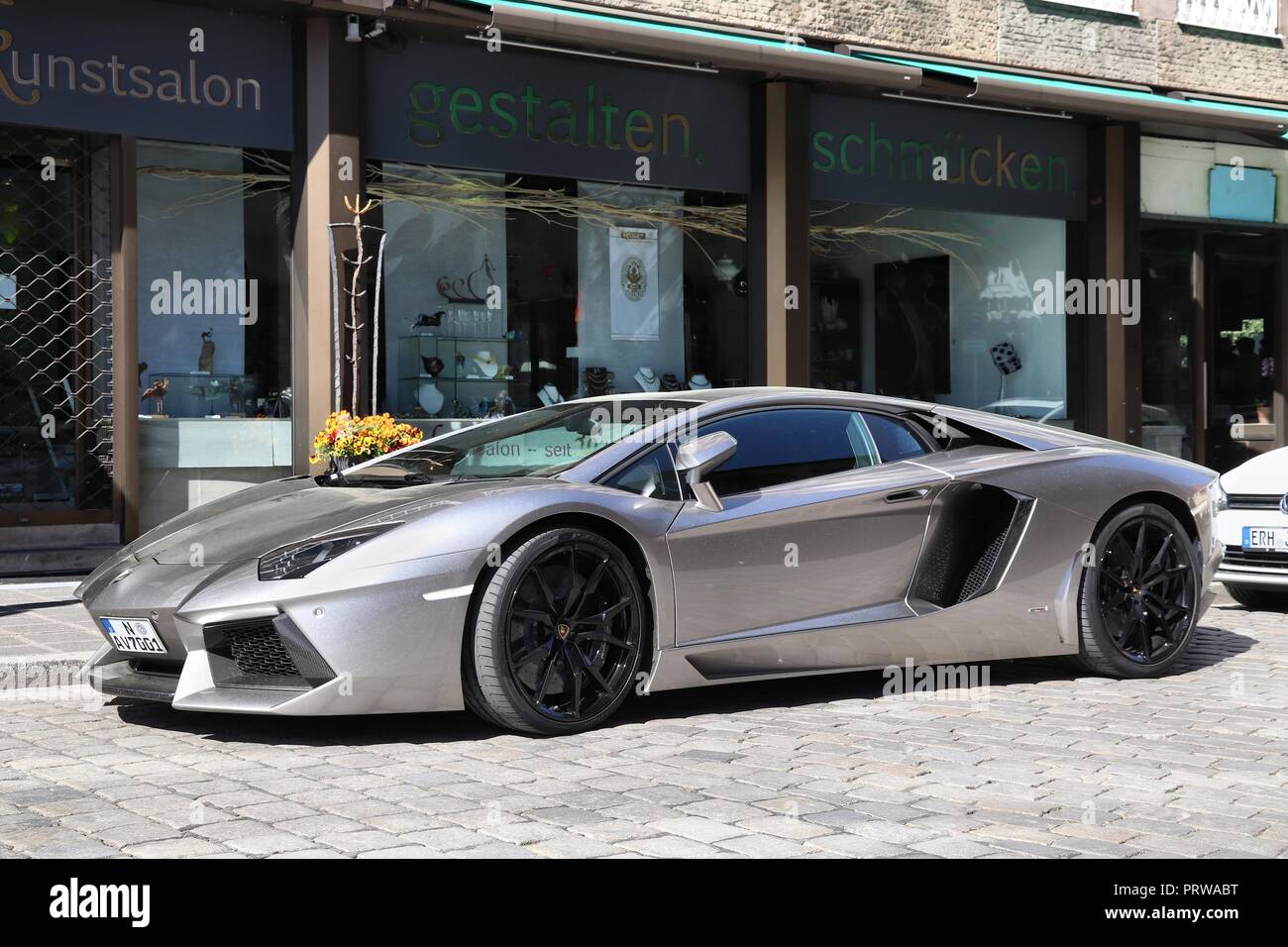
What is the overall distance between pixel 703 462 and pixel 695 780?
4.54 feet

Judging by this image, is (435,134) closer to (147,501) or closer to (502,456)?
(147,501)

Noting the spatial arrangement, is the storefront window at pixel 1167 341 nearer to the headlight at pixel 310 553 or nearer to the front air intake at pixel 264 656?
the headlight at pixel 310 553

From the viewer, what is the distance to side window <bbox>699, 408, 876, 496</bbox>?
19.5 feet

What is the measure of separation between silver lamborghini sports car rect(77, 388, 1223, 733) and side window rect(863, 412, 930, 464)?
0.5 inches

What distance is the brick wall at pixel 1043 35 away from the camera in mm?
14055

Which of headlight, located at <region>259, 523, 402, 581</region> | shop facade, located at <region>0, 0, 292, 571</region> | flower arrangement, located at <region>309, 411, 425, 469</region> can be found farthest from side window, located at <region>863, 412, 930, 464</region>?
shop facade, located at <region>0, 0, 292, 571</region>

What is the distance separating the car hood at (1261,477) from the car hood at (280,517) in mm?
5570

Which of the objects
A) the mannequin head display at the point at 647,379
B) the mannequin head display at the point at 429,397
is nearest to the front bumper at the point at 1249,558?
the mannequin head display at the point at 647,379

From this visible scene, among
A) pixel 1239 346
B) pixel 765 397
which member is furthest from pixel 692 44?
pixel 1239 346

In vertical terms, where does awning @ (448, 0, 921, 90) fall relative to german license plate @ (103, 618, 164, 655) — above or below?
above

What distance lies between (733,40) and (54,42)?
5499 mm

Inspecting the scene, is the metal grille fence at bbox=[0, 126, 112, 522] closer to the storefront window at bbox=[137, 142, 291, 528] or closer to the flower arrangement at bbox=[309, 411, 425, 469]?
the storefront window at bbox=[137, 142, 291, 528]

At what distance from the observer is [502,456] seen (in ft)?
19.7
